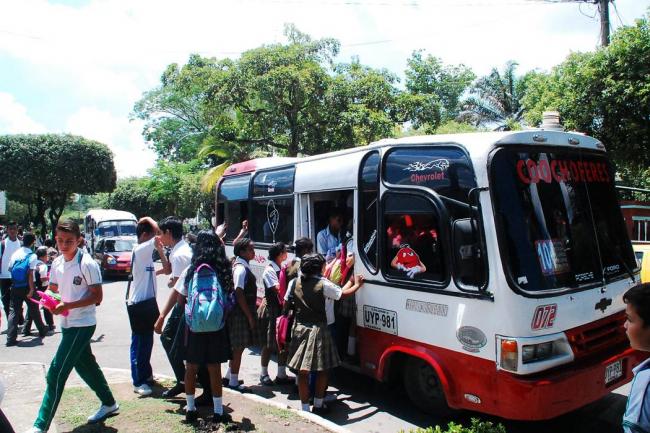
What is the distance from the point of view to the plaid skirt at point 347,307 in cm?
552

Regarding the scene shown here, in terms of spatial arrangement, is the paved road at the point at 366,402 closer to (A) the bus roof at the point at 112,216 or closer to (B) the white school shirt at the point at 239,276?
(B) the white school shirt at the point at 239,276

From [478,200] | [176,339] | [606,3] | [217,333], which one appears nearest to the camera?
[478,200]

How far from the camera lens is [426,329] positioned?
15.1 ft

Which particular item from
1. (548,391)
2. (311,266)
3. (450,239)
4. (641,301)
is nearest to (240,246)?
(311,266)

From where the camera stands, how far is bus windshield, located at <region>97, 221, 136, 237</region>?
23484 millimetres

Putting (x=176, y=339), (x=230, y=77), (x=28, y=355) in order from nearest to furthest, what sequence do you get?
(x=176, y=339), (x=28, y=355), (x=230, y=77)

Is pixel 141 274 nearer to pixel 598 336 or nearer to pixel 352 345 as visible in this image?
pixel 352 345

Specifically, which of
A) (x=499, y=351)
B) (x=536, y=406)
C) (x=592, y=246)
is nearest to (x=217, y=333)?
(x=499, y=351)

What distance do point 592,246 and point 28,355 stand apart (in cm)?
779

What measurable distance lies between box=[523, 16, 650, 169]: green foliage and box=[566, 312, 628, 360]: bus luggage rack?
755 cm

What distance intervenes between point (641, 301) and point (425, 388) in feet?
9.78

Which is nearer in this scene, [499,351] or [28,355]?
[499,351]

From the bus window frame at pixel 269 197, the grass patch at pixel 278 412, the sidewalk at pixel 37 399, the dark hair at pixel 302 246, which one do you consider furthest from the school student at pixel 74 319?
the bus window frame at pixel 269 197

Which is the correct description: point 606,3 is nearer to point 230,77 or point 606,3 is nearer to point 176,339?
Result: point 230,77
